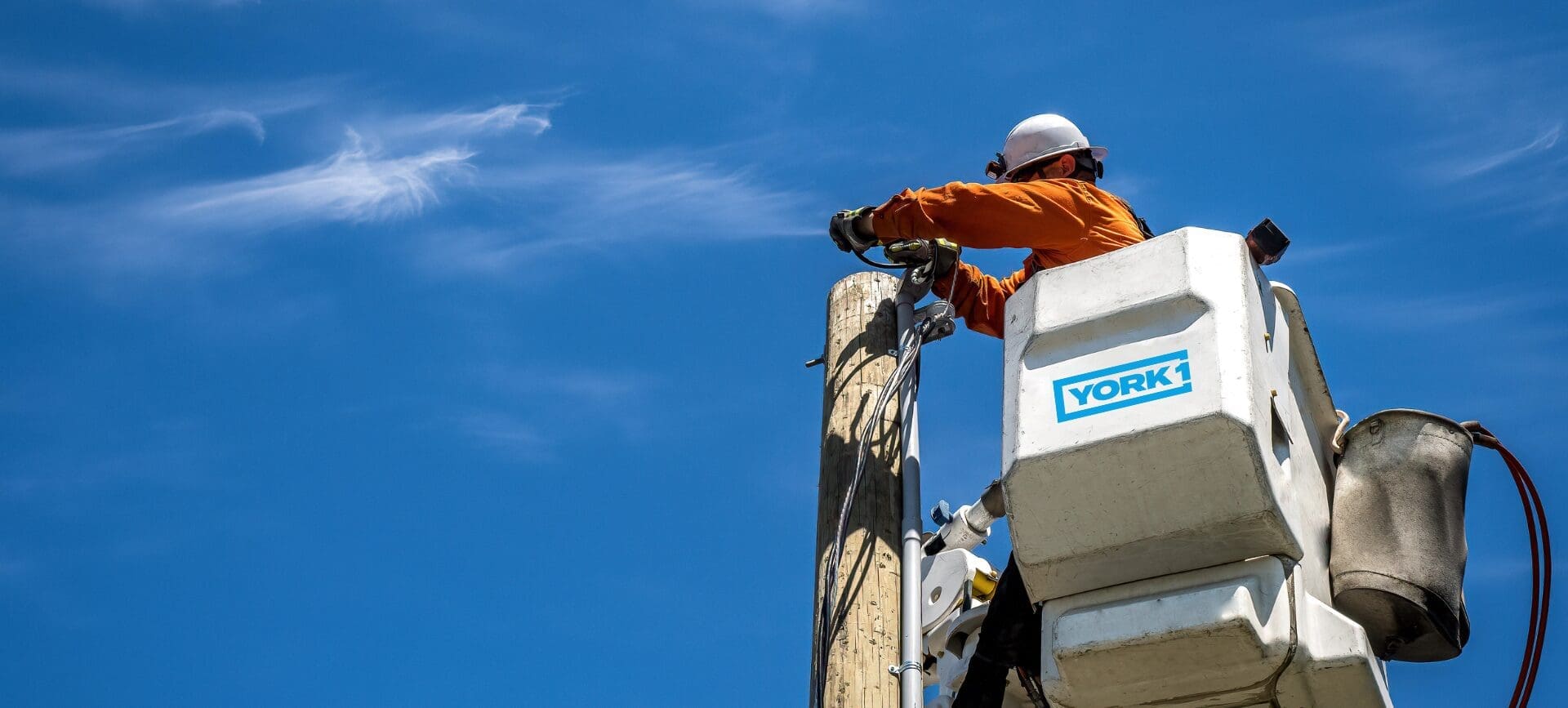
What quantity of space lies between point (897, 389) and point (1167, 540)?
129 cm

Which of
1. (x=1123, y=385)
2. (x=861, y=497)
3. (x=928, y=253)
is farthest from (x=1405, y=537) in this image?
(x=928, y=253)

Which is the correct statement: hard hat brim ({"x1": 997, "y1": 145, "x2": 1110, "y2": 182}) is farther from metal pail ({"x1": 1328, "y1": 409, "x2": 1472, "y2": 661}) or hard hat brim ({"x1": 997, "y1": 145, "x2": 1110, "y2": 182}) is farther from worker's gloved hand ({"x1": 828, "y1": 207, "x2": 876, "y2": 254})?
metal pail ({"x1": 1328, "y1": 409, "x2": 1472, "y2": 661})

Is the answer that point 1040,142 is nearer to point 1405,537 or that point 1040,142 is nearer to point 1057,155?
point 1057,155

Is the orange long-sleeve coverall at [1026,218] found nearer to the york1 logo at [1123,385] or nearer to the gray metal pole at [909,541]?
the gray metal pole at [909,541]

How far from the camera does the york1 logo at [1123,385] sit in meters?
3.80

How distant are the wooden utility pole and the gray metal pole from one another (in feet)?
0.13

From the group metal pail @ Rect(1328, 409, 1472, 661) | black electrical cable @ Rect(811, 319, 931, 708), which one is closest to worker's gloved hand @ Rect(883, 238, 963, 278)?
black electrical cable @ Rect(811, 319, 931, 708)

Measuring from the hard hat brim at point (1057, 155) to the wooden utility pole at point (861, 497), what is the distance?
600 mm

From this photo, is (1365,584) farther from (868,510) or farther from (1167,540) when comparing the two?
(868,510)

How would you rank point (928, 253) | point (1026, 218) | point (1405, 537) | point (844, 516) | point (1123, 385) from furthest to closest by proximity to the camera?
point (928, 253)
point (1026, 218)
point (844, 516)
point (1405, 537)
point (1123, 385)

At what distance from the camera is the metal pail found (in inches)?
164

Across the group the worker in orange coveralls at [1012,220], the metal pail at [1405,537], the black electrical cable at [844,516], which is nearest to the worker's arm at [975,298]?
the worker in orange coveralls at [1012,220]

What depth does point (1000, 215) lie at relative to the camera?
4.86 metres

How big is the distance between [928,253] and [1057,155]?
656 millimetres
